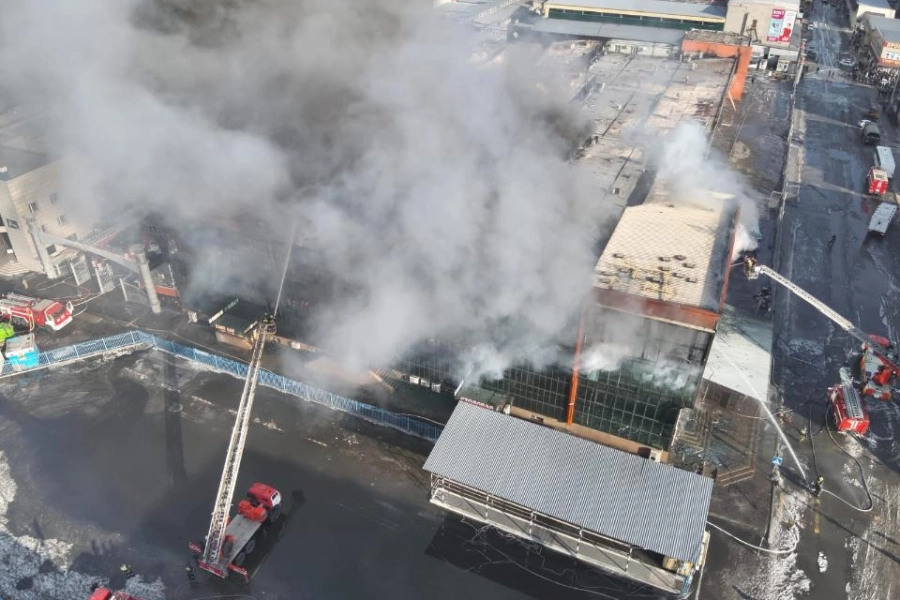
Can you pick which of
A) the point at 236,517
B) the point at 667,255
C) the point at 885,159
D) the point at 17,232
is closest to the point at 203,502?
the point at 236,517

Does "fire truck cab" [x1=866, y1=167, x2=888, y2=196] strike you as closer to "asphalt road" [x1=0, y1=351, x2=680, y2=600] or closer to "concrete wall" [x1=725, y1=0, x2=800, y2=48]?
"concrete wall" [x1=725, y1=0, x2=800, y2=48]

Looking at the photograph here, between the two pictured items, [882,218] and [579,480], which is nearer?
[579,480]

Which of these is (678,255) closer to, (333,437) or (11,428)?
(333,437)

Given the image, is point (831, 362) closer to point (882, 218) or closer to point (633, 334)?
point (633, 334)

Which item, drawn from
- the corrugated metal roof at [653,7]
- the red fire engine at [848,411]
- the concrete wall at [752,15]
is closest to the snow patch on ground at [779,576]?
the red fire engine at [848,411]

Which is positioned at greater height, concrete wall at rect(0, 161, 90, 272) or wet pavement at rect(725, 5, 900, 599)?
concrete wall at rect(0, 161, 90, 272)

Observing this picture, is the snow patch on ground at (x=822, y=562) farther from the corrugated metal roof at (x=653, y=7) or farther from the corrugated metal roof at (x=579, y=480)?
the corrugated metal roof at (x=653, y=7)

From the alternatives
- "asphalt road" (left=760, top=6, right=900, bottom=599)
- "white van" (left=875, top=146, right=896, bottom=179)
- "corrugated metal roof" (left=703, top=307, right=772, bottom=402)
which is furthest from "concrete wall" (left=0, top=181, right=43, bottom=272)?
"white van" (left=875, top=146, right=896, bottom=179)
